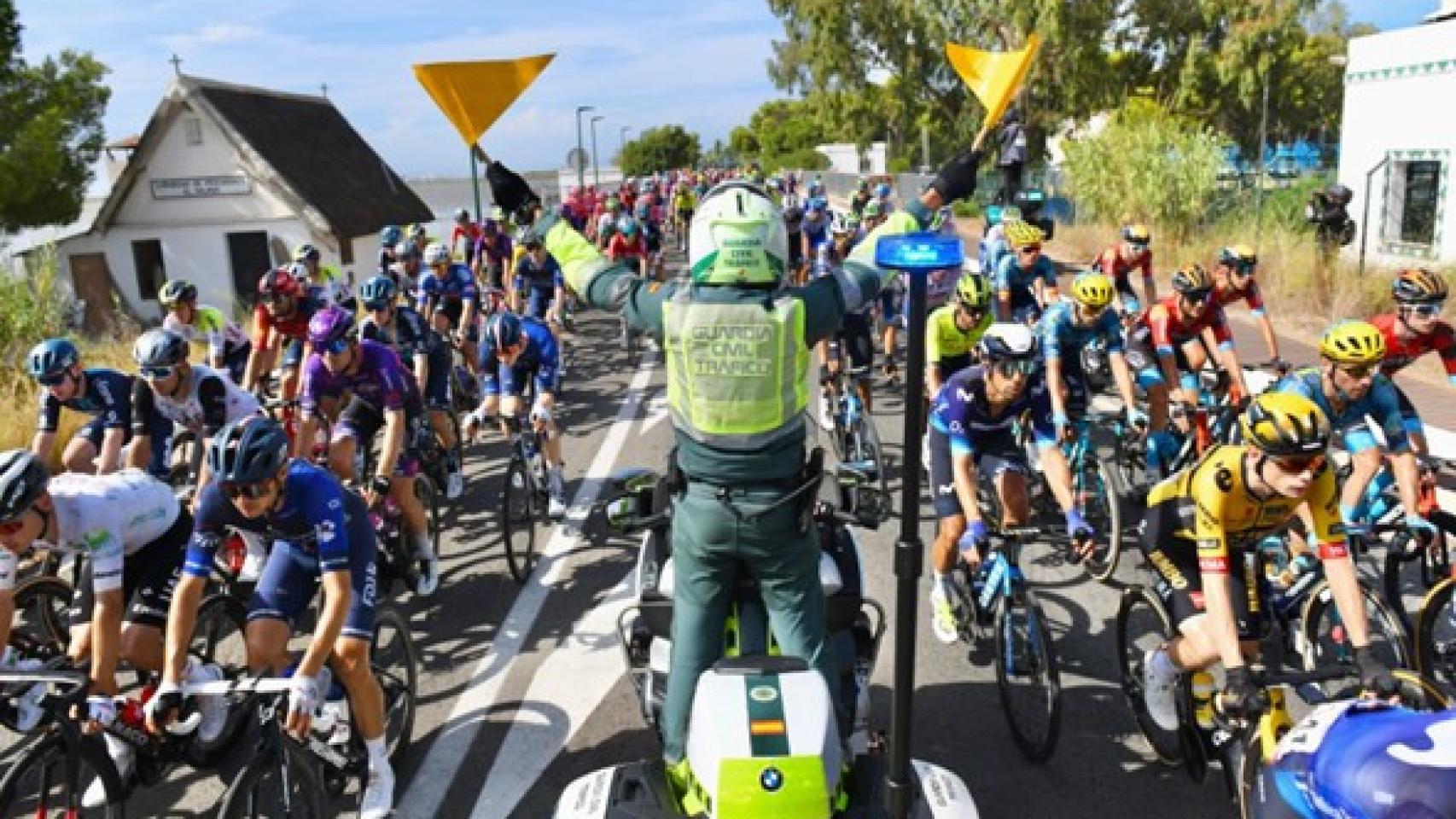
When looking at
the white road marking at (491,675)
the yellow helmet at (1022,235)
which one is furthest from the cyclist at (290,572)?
the yellow helmet at (1022,235)

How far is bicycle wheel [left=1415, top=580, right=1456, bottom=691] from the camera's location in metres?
4.96

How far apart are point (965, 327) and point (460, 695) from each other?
449 centimetres

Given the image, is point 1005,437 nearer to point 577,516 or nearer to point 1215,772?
point 1215,772

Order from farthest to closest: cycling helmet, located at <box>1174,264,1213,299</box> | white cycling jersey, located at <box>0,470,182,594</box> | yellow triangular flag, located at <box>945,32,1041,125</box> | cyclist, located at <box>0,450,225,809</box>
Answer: cycling helmet, located at <box>1174,264,1213,299</box>, white cycling jersey, located at <box>0,470,182,594</box>, cyclist, located at <box>0,450,225,809</box>, yellow triangular flag, located at <box>945,32,1041,125</box>

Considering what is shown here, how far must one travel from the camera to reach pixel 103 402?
6586 millimetres

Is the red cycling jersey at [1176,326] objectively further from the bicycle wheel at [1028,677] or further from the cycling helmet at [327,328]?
the cycling helmet at [327,328]

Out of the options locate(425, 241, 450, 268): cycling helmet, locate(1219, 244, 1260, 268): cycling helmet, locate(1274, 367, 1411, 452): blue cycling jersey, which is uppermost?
locate(425, 241, 450, 268): cycling helmet

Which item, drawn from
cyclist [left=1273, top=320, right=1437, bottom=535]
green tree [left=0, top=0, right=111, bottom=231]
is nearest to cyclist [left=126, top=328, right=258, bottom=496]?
cyclist [left=1273, top=320, right=1437, bottom=535]

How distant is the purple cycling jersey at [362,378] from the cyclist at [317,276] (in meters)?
2.93

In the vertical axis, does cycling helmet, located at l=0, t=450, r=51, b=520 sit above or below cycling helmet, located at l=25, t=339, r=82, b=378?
below

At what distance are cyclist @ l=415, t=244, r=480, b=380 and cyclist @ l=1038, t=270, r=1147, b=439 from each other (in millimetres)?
7679

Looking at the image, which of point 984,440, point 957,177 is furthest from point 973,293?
point 957,177

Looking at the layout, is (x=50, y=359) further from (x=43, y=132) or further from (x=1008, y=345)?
(x=43, y=132)

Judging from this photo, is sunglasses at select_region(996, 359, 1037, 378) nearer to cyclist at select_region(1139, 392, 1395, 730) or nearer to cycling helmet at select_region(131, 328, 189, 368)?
cyclist at select_region(1139, 392, 1395, 730)
